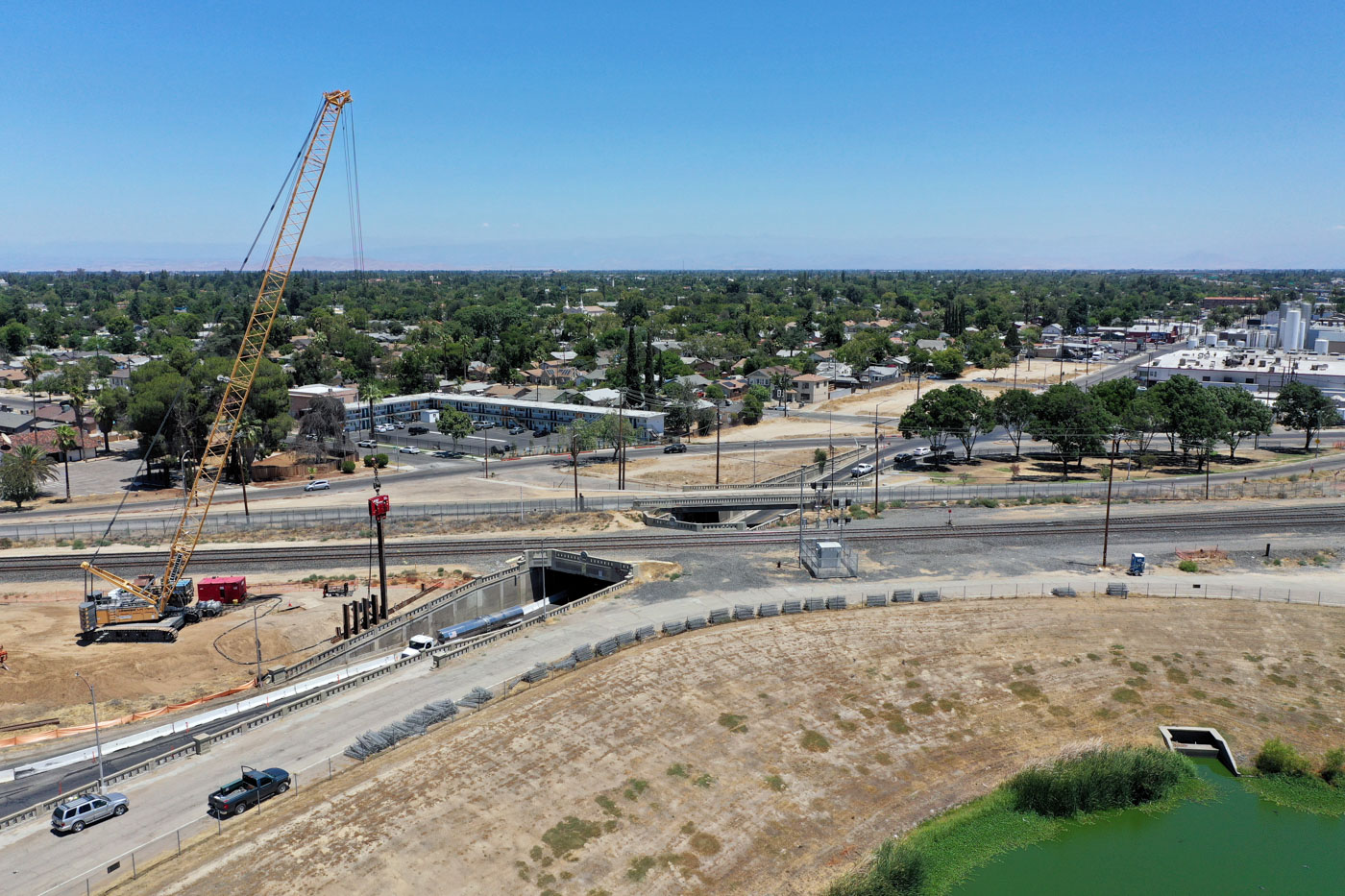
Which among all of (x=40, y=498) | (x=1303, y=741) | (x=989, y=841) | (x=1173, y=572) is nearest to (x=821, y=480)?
(x=1173, y=572)

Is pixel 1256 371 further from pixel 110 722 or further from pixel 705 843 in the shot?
pixel 110 722

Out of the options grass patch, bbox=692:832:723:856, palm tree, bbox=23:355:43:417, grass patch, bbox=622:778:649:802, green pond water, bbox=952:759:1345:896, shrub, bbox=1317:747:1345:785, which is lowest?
green pond water, bbox=952:759:1345:896

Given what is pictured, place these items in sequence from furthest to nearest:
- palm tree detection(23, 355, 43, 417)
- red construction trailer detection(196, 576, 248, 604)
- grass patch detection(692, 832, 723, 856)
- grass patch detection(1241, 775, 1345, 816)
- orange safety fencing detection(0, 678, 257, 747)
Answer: palm tree detection(23, 355, 43, 417), red construction trailer detection(196, 576, 248, 604), orange safety fencing detection(0, 678, 257, 747), grass patch detection(1241, 775, 1345, 816), grass patch detection(692, 832, 723, 856)

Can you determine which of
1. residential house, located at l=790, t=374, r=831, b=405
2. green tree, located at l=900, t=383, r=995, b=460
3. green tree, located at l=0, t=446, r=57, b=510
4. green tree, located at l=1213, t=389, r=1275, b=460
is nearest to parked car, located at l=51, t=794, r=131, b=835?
green tree, located at l=0, t=446, r=57, b=510

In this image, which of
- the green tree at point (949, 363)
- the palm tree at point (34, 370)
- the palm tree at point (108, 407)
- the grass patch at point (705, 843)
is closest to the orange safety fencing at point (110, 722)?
the grass patch at point (705, 843)

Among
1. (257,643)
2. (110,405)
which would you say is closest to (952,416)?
(257,643)

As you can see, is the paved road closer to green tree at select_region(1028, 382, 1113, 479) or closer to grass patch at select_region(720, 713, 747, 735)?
grass patch at select_region(720, 713, 747, 735)

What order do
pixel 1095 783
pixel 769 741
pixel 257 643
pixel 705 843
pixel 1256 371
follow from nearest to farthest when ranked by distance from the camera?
pixel 705 843, pixel 1095 783, pixel 769 741, pixel 257 643, pixel 1256 371
